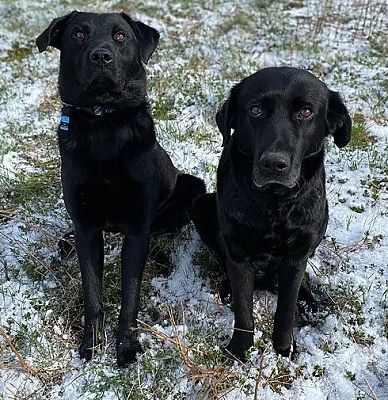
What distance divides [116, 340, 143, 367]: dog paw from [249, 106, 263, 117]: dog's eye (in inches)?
51.4

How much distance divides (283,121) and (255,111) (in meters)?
0.14

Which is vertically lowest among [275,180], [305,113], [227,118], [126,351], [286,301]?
[126,351]

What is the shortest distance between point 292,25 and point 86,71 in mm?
4874

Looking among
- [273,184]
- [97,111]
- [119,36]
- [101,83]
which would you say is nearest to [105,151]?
[97,111]

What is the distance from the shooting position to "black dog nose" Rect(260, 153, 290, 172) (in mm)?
2102

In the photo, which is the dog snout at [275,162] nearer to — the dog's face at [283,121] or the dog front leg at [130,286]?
the dog's face at [283,121]

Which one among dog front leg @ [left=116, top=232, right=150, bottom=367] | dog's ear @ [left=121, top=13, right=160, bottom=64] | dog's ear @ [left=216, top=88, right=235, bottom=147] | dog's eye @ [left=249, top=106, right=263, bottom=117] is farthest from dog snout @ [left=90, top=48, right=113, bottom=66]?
dog front leg @ [left=116, top=232, right=150, bottom=367]

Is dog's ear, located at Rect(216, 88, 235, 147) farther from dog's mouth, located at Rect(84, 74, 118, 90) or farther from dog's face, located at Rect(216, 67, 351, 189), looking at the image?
dog's mouth, located at Rect(84, 74, 118, 90)

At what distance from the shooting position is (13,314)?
2887 millimetres

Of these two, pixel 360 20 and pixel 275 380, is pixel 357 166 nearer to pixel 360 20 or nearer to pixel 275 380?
pixel 275 380

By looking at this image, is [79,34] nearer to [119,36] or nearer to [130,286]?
[119,36]

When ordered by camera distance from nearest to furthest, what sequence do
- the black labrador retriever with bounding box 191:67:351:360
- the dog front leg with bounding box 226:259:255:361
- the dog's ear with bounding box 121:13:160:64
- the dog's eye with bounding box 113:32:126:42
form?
the black labrador retriever with bounding box 191:67:351:360 < the dog front leg with bounding box 226:259:255:361 < the dog's eye with bounding box 113:32:126:42 < the dog's ear with bounding box 121:13:160:64

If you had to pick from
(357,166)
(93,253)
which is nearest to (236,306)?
(93,253)

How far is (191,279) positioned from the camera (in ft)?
10.3
